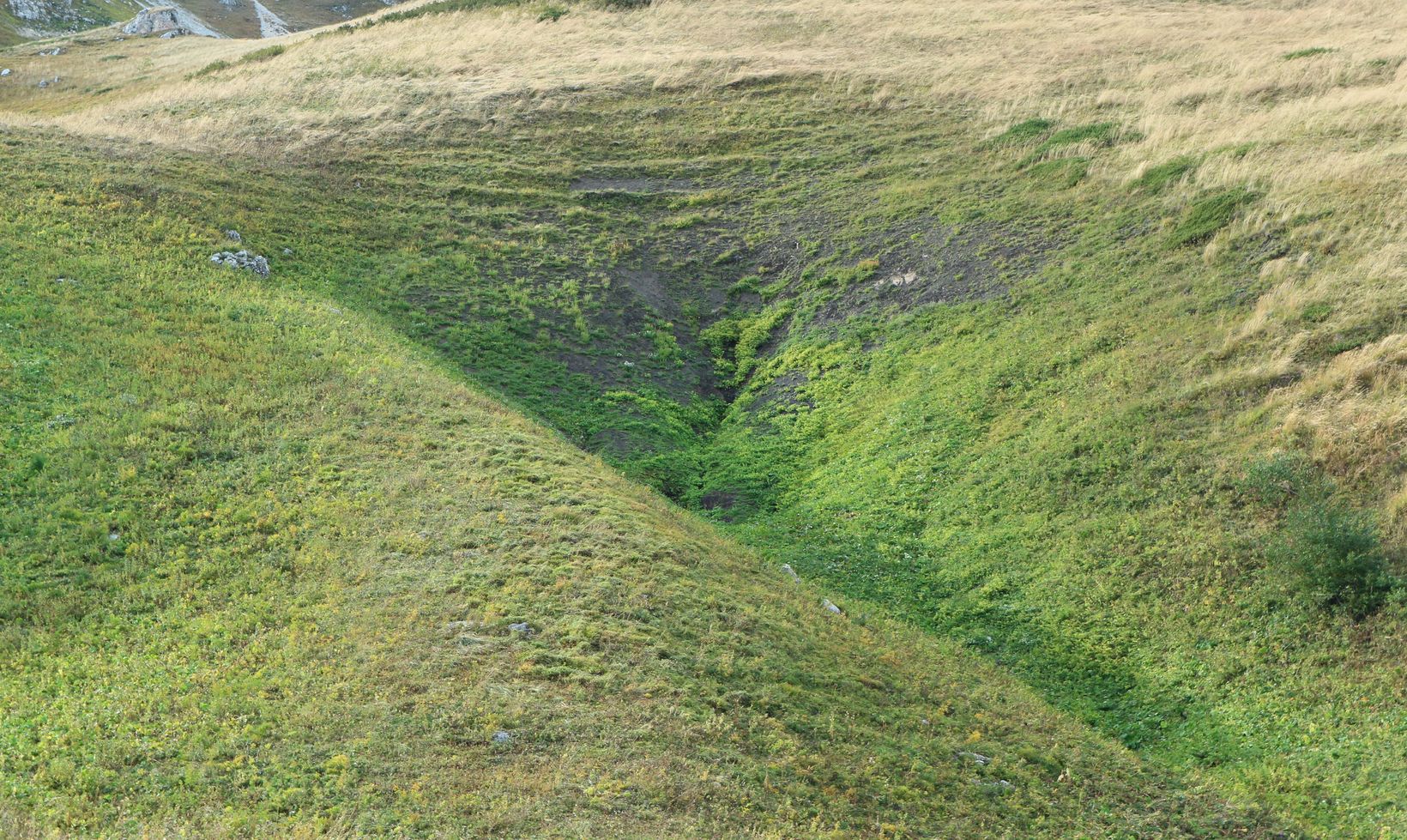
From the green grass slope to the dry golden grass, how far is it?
10.6 m

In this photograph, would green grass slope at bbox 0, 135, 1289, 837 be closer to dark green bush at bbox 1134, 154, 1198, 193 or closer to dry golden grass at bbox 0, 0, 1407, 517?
dry golden grass at bbox 0, 0, 1407, 517

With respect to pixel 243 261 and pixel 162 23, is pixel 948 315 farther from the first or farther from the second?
pixel 162 23

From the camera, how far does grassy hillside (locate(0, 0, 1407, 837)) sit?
48.0ft

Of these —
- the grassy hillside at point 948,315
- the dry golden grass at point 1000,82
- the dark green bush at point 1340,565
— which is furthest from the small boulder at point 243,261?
the dark green bush at point 1340,565

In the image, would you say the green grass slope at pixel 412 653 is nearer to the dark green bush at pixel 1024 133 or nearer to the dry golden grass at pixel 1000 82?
the dry golden grass at pixel 1000 82

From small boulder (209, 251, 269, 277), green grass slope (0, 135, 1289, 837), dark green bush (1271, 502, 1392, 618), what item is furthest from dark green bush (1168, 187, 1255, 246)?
small boulder (209, 251, 269, 277)

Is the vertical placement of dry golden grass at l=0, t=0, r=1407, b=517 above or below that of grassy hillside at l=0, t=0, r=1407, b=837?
above

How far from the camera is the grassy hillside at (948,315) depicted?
14.6 m

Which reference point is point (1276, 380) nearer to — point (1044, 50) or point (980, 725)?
point (980, 725)

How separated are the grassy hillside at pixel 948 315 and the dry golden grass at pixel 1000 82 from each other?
0.19m

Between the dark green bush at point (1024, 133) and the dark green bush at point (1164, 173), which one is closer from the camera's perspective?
the dark green bush at point (1164, 173)

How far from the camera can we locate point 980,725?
14023 millimetres

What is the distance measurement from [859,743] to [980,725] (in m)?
2.60

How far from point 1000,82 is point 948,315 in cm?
2015
